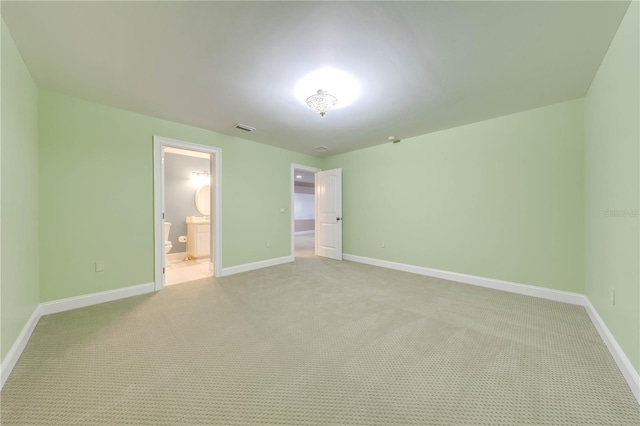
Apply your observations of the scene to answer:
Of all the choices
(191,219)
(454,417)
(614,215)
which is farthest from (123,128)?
(614,215)

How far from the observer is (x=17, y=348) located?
179 cm

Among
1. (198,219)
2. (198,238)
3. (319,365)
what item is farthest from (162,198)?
(319,365)

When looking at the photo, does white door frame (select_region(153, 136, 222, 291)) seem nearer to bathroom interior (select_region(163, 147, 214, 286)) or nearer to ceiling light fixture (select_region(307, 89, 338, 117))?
bathroom interior (select_region(163, 147, 214, 286))

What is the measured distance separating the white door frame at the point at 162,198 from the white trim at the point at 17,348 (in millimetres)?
1155

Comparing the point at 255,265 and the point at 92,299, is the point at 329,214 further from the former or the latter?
the point at 92,299

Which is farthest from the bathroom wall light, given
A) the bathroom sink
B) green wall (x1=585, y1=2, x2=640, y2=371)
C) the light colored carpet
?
green wall (x1=585, y1=2, x2=640, y2=371)

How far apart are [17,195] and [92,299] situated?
1.48m

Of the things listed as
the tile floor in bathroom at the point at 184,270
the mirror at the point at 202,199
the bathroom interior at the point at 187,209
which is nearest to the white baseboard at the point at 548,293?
the tile floor in bathroom at the point at 184,270

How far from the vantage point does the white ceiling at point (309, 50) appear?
1.51 m

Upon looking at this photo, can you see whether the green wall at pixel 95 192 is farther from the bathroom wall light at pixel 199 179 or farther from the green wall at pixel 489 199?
the green wall at pixel 489 199

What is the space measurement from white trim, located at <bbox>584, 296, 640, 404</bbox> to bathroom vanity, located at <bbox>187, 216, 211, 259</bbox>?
5.89 metres

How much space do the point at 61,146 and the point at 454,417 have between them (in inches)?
169

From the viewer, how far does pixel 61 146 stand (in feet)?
8.77

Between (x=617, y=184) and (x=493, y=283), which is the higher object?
(x=617, y=184)
